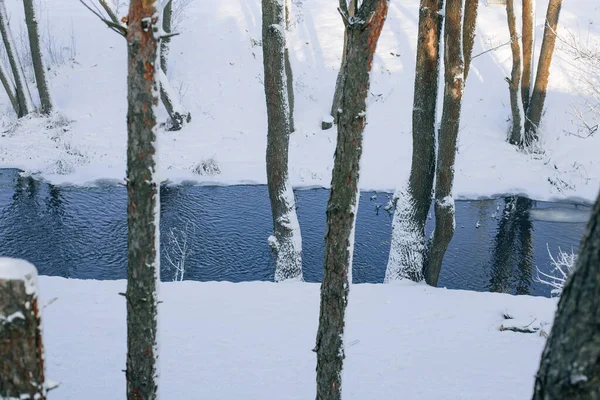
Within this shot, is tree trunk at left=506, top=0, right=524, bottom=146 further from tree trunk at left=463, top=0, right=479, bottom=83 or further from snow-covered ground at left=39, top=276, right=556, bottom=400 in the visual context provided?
snow-covered ground at left=39, top=276, right=556, bottom=400

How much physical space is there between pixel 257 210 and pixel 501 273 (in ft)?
19.6

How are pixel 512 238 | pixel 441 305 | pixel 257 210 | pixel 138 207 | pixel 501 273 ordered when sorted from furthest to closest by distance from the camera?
pixel 257 210 → pixel 512 238 → pixel 501 273 → pixel 441 305 → pixel 138 207

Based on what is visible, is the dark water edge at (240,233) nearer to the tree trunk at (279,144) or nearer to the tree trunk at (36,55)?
the tree trunk at (279,144)

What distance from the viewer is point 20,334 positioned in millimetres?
2346

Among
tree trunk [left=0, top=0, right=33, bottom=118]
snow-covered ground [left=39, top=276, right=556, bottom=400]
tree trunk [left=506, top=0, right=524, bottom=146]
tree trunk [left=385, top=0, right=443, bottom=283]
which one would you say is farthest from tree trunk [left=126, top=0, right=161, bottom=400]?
tree trunk [left=0, top=0, right=33, bottom=118]

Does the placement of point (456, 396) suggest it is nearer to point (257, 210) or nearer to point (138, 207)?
point (138, 207)

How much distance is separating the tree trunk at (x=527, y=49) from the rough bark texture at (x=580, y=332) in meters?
14.4

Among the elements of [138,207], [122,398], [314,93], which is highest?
[314,93]

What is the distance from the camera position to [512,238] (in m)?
13.1

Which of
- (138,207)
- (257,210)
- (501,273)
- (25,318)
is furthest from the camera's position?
(257,210)

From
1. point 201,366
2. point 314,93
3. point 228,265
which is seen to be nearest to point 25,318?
point 201,366

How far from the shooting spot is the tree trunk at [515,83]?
1472 cm

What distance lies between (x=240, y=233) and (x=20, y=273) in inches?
421

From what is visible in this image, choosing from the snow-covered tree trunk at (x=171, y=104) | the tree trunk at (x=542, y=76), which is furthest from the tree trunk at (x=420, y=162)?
the snow-covered tree trunk at (x=171, y=104)
